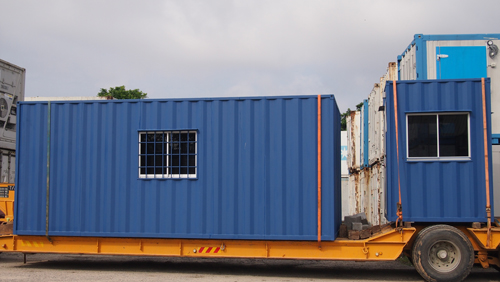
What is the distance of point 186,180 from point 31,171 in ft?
10.4

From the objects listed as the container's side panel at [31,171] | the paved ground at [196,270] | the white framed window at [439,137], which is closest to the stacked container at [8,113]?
the paved ground at [196,270]

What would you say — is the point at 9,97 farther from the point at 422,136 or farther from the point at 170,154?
the point at 422,136

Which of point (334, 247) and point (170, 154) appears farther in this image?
point (170, 154)

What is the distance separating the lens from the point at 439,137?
838 cm

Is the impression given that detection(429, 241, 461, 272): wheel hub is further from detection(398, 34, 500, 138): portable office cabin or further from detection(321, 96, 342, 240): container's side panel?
detection(398, 34, 500, 138): portable office cabin

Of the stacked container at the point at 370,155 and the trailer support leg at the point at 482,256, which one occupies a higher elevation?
the stacked container at the point at 370,155

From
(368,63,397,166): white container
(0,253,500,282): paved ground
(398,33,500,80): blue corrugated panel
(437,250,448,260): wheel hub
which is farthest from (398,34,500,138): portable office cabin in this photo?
(0,253,500,282): paved ground

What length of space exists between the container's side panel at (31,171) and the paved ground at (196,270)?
39.8 inches

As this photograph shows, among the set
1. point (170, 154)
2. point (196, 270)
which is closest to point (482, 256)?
point (196, 270)

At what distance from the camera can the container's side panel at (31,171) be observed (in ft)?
30.2

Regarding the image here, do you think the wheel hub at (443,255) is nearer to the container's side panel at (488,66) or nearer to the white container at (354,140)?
the container's side panel at (488,66)

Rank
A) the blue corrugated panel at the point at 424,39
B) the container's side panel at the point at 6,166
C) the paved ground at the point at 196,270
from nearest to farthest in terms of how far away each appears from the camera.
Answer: the paved ground at the point at 196,270 → the blue corrugated panel at the point at 424,39 → the container's side panel at the point at 6,166

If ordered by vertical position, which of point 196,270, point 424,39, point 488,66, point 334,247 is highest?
point 424,39

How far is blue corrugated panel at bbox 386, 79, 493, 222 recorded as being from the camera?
8.25m
